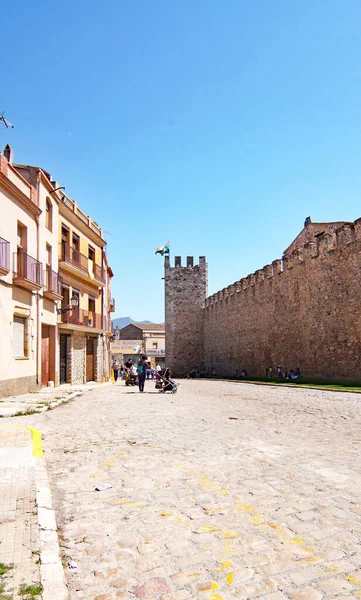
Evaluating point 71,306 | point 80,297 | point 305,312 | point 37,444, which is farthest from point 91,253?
point 37,444

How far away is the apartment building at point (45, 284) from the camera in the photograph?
14.2 meters

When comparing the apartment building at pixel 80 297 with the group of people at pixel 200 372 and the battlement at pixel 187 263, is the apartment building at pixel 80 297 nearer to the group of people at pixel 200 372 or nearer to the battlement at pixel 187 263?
the group of people at pixel 200 372

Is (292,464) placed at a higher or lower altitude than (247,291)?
lower

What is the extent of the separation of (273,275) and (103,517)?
2335 cm

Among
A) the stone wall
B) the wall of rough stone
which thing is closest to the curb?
the wall of rough stone

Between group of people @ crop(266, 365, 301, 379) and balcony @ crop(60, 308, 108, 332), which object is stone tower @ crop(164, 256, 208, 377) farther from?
group of people @ crop(266, 365, 301, 379)

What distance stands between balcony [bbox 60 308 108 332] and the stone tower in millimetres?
16587

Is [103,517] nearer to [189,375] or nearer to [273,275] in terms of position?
[273,275]

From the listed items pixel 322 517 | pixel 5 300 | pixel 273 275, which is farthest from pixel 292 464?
pixel 273 275

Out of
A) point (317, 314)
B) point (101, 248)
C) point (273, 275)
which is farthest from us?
point (101, 248)

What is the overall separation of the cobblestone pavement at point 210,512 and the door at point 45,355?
1091 cm

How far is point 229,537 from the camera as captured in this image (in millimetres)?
3486

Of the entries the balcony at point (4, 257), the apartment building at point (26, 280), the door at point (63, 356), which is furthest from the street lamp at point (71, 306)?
the balcony at point (4, 257)

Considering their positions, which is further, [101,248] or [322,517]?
[101,248]
